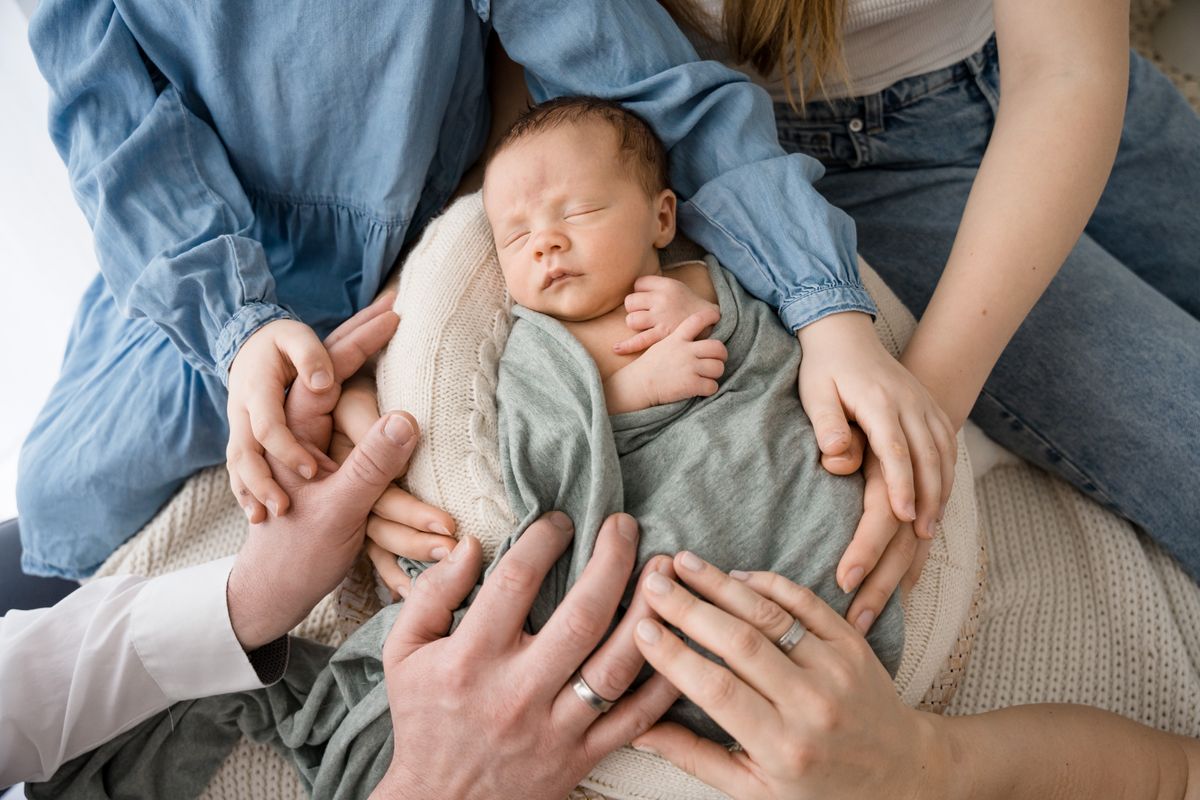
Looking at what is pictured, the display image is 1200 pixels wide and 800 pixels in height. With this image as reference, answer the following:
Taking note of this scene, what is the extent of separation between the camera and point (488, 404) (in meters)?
0.96

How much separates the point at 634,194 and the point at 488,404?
12.1 inches

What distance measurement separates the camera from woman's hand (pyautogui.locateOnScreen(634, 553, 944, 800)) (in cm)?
77

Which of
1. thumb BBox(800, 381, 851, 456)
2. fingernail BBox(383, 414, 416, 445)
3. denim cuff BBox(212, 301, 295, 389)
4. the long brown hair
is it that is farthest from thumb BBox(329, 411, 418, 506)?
the long brown hair

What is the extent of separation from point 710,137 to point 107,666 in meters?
0.97

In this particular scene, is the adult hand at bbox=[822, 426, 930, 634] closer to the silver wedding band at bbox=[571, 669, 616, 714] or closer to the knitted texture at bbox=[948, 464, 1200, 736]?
the silver wedding band at bbox=[571, 669, 616, 714]

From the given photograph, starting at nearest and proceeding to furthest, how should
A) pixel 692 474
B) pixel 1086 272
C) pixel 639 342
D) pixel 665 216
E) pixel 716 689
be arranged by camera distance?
pixel 716 689 → pixel 692 474 → pixel 639 342 → pixel 665 216 → pixel 1086 272

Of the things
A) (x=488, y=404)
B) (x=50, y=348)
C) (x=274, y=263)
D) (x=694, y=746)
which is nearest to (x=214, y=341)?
(x=274, y=263)

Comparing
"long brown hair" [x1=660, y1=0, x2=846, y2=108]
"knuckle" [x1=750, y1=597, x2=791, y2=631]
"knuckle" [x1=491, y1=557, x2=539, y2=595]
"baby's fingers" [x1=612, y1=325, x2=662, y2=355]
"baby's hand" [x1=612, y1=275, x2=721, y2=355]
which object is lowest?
"knuckle" [x1=750, y1=597, x2=791, y2=631]

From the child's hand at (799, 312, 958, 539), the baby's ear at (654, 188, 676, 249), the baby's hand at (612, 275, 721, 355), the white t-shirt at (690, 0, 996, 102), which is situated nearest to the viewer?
the child's hand at (799, 312, 958, 539)

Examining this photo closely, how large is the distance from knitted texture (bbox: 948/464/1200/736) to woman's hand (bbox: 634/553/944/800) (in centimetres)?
37

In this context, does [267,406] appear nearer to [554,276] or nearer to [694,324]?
[554,276]

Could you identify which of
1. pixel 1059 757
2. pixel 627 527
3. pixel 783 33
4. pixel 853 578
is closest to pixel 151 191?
pixel 627 527

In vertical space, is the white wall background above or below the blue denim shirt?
below

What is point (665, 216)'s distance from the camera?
3.64ft
